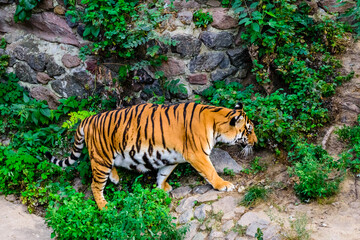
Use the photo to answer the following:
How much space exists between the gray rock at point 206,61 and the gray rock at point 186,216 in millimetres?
2417

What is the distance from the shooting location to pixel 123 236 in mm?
4082

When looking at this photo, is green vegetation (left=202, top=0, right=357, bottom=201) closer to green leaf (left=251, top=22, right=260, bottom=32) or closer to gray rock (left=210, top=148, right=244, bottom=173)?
green leaf (left=251, top=22, right=260, bottom=32)

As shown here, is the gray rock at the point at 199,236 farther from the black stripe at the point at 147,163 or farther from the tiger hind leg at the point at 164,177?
the black stripe at the point at 147,163

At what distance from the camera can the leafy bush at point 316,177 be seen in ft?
14.5

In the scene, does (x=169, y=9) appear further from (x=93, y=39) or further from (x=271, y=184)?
(x=271, y=184)

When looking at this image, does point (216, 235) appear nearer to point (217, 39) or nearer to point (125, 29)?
point (217, 39)

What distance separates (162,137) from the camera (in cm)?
526

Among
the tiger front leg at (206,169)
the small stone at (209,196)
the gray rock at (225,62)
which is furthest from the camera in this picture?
the gray rock at (225,62)

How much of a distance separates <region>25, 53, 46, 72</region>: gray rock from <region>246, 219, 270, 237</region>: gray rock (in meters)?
4.44

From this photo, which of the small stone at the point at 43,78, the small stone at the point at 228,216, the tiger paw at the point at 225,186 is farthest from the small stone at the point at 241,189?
the small stone at the point at 43,78

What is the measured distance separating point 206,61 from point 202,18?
0.67 metres

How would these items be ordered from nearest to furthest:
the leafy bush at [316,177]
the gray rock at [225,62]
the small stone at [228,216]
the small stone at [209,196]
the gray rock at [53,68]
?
the leafy bush at [316,177] → the small stone at [228,216] → the small stone at [209,196] → the gray rock at [225,62] → the gray rock at [53,68]

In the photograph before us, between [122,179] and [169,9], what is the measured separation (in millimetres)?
2751

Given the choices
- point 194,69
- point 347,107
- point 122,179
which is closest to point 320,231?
point 347,107
